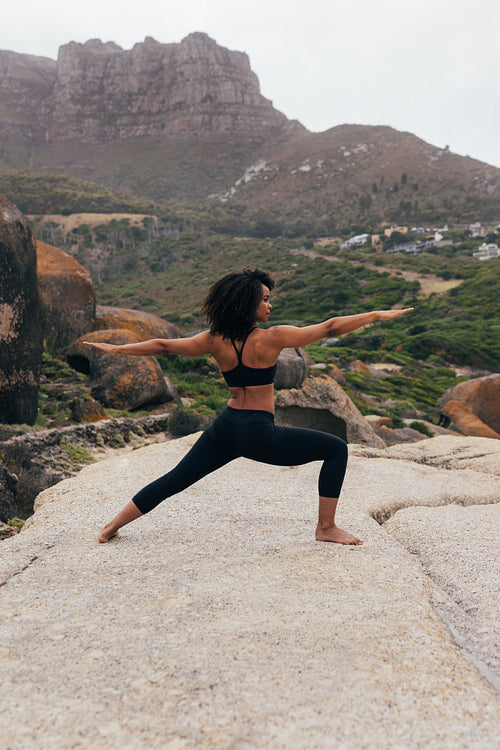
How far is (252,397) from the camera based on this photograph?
361 centimetres

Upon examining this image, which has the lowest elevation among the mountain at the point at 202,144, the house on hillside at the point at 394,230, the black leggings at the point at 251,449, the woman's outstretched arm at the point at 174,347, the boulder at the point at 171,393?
the boulder at the point at 171,393

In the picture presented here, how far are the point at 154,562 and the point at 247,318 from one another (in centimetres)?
170

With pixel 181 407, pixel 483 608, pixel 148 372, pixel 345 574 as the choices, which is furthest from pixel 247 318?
pixel 148 372

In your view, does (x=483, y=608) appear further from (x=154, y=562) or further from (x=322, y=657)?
(x=154, y=562)

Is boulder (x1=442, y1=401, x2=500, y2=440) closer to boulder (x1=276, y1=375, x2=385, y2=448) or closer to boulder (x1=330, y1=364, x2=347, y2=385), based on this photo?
boulder (x1=330, y1=364, x2=347, y2=385)

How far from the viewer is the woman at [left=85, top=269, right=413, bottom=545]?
11.5 ft

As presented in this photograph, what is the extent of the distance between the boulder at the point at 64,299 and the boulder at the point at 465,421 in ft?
30.6

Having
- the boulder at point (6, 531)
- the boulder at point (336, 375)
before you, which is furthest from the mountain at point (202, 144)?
the boulder at point (6, 531)

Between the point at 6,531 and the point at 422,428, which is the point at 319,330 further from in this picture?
the point at 422,428

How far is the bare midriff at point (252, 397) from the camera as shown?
11.8 ft

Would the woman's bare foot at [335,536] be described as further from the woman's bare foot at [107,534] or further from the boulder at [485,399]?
the boulder at [485,399]

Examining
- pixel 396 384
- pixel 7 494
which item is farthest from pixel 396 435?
pixel 396 384

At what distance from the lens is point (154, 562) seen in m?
3.57

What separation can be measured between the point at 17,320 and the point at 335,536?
624 cm
